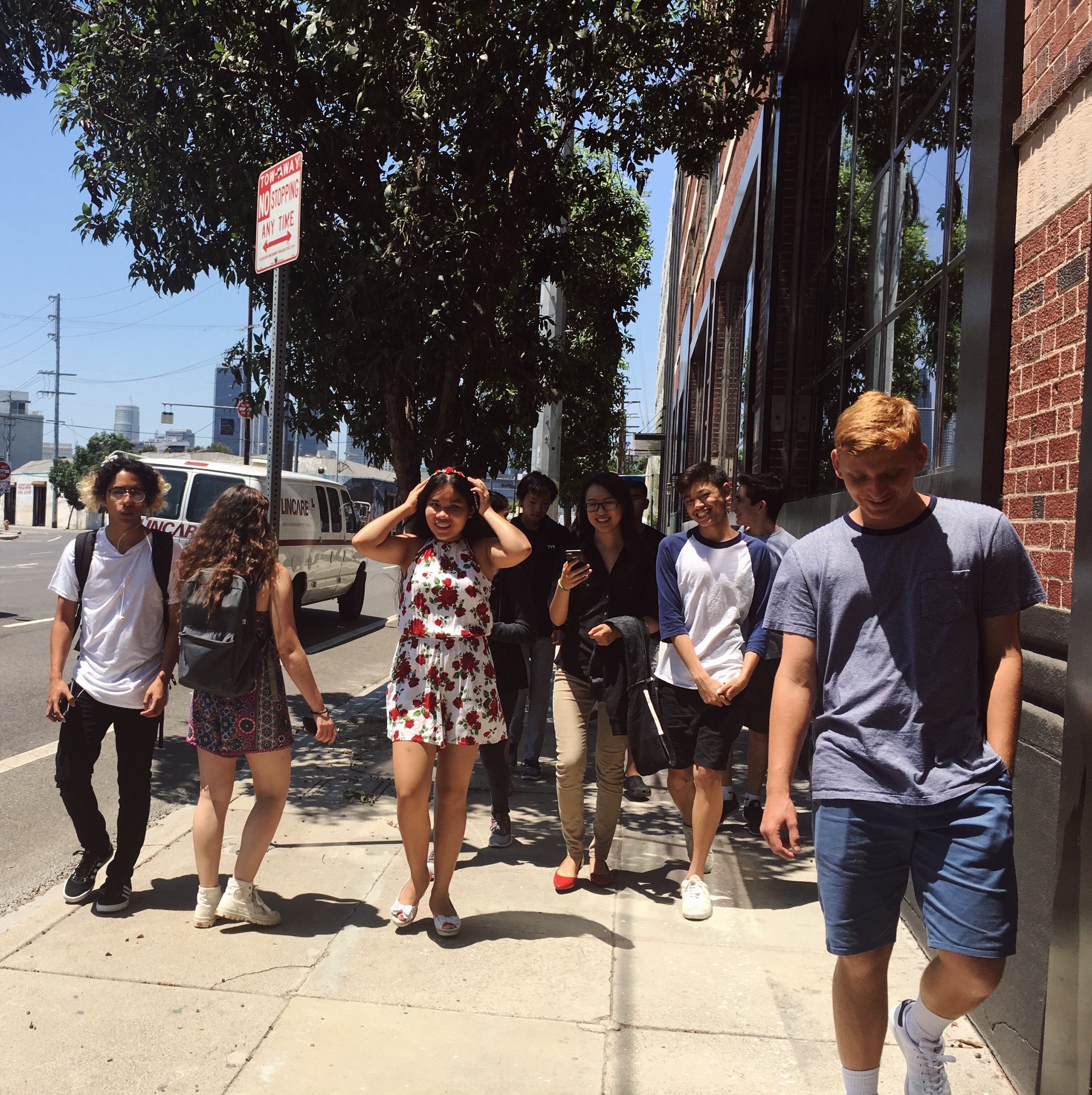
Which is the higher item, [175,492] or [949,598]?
[175,492]

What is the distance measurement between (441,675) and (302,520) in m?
11.0

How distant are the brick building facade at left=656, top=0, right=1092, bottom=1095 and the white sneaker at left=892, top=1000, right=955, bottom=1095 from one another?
0.31 metres

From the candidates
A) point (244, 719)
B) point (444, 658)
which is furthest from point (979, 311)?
point (244, 719)

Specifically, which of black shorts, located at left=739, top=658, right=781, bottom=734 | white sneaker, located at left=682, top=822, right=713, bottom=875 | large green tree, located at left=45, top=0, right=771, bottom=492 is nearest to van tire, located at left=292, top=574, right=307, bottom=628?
large green tree, located at left=45, top=0, right=771, bottom=492

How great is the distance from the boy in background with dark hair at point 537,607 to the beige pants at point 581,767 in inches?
31.9

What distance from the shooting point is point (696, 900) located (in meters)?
4.45

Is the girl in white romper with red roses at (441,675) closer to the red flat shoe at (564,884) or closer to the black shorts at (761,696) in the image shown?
the red flat shoe at (564,884)

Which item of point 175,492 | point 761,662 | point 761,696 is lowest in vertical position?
point 761,696

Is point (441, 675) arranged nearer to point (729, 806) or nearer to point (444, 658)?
point (444, 658)

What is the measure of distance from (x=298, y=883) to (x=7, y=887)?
1.30 metres

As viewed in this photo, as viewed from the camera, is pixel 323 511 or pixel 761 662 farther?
pixel 323 511

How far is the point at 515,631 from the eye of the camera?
496cm

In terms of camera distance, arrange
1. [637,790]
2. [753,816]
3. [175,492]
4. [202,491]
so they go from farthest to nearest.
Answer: [175,492] → [202,491] → [637,790] → [753,816]

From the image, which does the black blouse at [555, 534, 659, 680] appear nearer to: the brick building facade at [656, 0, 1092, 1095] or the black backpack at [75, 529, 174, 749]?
the brick building facade at [656, 0, 1092, 1095]
